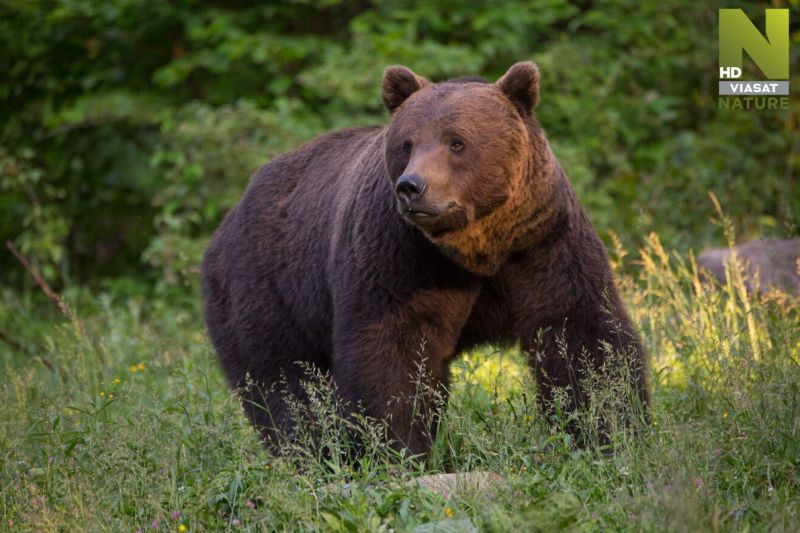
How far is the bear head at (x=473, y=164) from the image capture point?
431cm

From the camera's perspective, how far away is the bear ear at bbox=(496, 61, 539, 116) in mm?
4668

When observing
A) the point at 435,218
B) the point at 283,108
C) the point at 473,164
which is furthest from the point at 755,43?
the point at 435,218

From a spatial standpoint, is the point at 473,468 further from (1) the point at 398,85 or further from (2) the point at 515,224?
(1) the point at 398,85

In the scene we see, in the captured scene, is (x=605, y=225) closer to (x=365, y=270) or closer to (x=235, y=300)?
(x=235, y=300)

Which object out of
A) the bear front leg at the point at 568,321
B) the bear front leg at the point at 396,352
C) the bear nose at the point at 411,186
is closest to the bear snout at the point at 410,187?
the bear nose at the point at 411,186

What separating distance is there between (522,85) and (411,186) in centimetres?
87

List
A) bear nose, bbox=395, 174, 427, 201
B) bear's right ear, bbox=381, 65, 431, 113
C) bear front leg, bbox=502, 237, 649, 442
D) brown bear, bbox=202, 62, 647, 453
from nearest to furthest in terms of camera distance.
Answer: bear nose, bbox=395, 174, 427, 201 → brown bear, bbox=202, 62, 647, 453 → bear front leg, bbox=502, 237, 649, 442 → bear's right ear, bbox=381, 65, 431, 113

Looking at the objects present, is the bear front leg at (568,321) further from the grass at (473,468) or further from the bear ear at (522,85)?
the bear ear at (522,85)

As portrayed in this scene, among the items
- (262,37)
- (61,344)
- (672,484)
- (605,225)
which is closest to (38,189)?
(262,37)

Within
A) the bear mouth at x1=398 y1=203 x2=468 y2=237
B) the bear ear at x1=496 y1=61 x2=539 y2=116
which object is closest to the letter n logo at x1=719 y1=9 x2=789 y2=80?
the bear ear at x1=496 y1=61 x2=539 y2=116

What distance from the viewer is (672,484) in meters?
3.55

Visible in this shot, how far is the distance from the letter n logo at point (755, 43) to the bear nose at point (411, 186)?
4.81 m

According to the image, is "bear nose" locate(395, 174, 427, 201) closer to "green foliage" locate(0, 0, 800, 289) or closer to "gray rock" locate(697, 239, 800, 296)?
"gray rock" locate(697, 239, 800, 296)

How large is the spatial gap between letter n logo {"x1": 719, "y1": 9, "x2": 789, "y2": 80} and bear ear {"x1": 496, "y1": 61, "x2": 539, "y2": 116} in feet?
Result: 13.1
